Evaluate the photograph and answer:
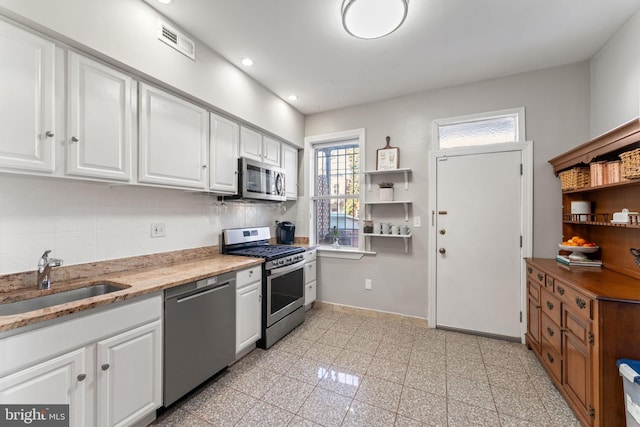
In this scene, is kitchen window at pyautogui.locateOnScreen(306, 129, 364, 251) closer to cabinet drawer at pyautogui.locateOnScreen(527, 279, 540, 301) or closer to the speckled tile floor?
the speckled tile floor

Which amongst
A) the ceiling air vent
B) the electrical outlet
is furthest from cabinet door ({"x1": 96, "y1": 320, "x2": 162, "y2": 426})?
the ceiling air vent

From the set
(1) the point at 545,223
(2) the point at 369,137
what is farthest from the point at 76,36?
(1) the point at 545,223

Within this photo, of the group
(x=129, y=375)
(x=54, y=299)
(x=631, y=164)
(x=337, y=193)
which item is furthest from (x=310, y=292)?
(x=631, y=164)

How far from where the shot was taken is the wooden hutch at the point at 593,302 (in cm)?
147

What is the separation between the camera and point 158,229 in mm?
2287

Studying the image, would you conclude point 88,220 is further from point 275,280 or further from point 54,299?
point 275,280

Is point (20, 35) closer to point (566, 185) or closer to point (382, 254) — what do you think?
point (382, 254)

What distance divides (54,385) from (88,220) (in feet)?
3.44

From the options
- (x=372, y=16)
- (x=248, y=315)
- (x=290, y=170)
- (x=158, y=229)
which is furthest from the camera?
(x=290, y=170)

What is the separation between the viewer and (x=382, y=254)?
3441 millimetres

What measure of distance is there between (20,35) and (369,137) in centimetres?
310

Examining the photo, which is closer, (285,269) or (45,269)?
(45,269)

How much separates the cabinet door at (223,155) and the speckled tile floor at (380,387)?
1669 mm

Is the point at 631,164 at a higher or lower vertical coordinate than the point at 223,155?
lower
